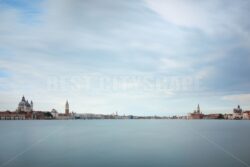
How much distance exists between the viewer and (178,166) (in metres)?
42.7

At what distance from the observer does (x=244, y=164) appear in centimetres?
4431

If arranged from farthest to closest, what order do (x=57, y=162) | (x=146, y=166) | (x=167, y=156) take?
(x=167, y=156)
(x=57, y=162)
(x=146, y=166)

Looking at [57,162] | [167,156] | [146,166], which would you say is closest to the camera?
[146,166]

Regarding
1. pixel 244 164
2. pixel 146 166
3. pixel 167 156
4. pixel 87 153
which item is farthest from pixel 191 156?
pixel 87 153

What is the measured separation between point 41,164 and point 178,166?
18977 mm

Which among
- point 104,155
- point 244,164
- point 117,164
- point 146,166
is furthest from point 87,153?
point 244,164

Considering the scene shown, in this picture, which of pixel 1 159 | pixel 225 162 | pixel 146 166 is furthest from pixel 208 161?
pixel 1 159

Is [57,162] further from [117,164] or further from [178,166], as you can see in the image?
[178,166]

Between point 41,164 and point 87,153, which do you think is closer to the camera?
point 41,164

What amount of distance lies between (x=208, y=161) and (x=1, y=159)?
31.4 m

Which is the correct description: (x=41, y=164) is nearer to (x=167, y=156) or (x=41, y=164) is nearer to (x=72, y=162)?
(x=72, y=162)

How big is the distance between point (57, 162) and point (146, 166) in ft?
42.4

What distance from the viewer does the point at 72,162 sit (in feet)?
146

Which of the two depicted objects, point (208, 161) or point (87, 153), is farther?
point (87, 153)
